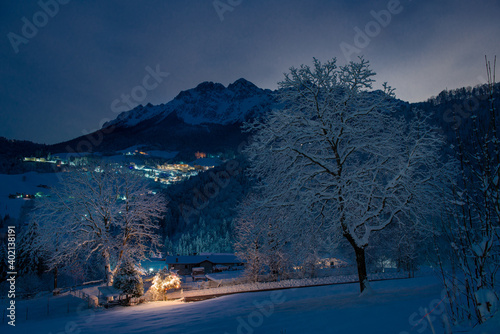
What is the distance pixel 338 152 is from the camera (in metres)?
12.1

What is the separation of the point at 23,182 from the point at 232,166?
128214 mm

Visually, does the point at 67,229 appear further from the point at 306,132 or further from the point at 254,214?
the point at 306,132

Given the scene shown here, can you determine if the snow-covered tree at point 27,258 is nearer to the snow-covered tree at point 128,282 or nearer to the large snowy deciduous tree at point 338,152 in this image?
the snow-covered tree at point 128,282

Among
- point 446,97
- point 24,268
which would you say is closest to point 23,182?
point 24,268

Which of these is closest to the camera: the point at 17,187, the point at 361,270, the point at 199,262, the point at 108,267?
the point at 361,270

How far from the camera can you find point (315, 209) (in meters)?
12.9

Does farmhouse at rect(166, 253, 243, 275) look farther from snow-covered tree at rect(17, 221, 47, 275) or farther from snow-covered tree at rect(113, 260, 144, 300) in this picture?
snow-covered tree at rect(113, 260, 144, 300)

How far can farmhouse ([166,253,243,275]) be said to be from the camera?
64.9 m

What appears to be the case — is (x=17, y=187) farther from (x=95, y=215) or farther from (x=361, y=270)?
(x=361, y=270)

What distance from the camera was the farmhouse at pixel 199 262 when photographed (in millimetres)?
64875

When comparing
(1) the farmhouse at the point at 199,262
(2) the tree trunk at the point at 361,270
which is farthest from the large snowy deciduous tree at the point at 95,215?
(1) the farmhouse at the point at 199,262

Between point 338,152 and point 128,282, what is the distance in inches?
775

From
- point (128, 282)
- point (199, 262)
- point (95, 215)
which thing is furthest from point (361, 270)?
point (199, 262)

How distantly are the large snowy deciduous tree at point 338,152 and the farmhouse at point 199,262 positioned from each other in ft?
187
